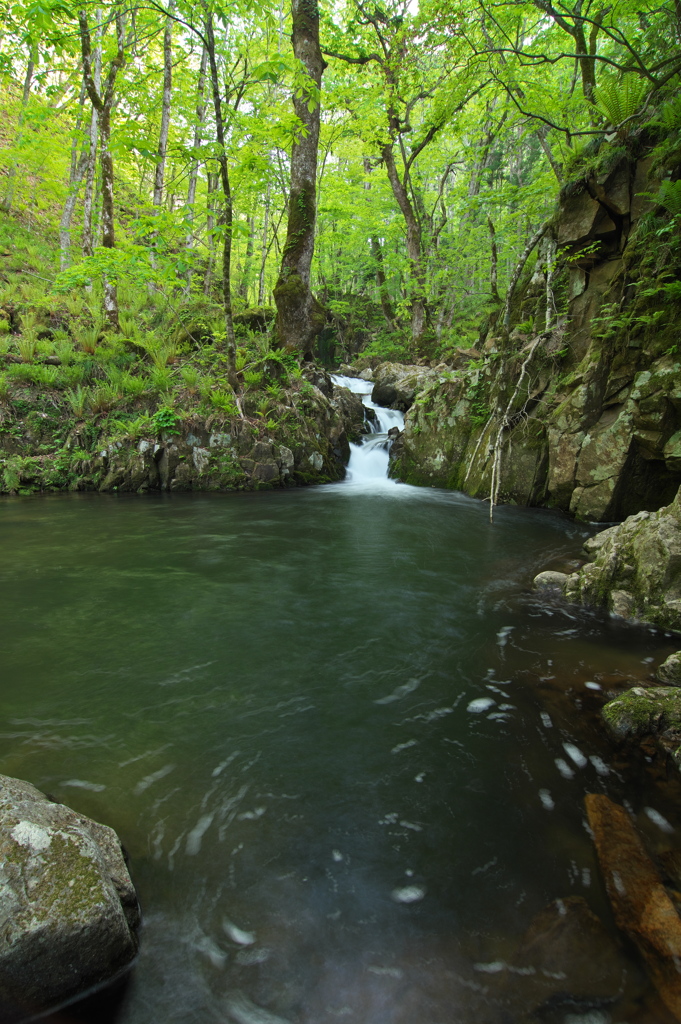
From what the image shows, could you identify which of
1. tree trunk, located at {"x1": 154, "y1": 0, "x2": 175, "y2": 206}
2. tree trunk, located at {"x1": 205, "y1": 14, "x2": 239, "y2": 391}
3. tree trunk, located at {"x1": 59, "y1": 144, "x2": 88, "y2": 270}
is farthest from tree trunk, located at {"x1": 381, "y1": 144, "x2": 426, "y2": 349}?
tree trunk, located at {"x1": 59, "y1": 144, "x2": 88, "y2": 270}

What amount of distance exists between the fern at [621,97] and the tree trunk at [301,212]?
5701mm

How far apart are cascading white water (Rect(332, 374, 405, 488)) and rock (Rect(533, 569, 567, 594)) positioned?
6110 millimetres

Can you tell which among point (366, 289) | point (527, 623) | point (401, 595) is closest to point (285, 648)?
point (401, 595)

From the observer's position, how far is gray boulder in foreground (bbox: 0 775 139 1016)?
1288 millimetres

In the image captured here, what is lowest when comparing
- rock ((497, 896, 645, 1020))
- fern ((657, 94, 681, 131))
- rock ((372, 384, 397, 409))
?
rock ((497, 896, 645, 1020))

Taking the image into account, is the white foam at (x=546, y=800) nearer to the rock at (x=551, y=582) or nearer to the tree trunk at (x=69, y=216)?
the rock at (x=551, y=582)

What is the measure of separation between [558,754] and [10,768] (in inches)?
110

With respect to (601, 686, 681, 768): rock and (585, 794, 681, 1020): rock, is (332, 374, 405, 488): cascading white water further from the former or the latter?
(585, 794, 681, 1020): rock

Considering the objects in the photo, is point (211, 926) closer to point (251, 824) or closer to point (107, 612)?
point (251, 824)

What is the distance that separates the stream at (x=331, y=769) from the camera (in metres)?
1.51

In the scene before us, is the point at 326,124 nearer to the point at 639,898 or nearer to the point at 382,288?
the point at 382,288

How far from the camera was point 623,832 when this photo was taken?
1.95 meters

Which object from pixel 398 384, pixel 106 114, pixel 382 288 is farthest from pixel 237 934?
pixel 382 288

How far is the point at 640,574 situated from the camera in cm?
406
